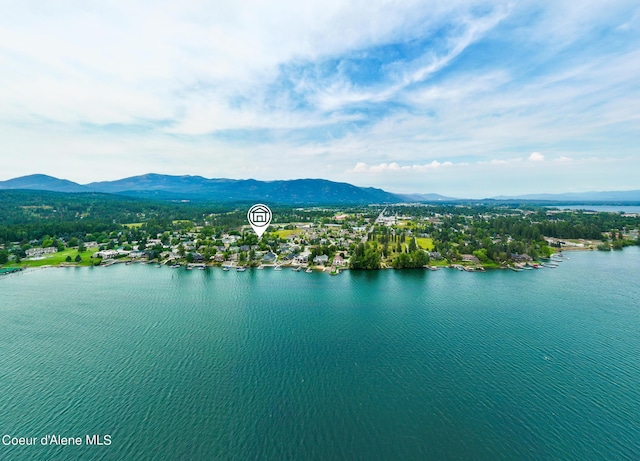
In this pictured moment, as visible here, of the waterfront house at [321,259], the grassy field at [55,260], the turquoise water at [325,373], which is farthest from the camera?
the waterfront house at [321,259]

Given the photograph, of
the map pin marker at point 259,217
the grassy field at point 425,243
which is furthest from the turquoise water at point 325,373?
the grassy field at point 425,243

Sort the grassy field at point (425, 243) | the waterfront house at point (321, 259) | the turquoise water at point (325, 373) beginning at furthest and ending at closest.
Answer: the grassy field at point (425, 243) < the waterfront house at point (321, 259) < the turquoise water at point (325, 373)

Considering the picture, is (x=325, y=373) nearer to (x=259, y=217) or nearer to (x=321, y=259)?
(x=259, y=217)

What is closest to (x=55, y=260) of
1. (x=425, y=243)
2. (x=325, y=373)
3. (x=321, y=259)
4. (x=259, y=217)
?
(x=259, y=217)

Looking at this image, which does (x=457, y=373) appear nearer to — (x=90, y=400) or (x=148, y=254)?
(x=90, y=400)

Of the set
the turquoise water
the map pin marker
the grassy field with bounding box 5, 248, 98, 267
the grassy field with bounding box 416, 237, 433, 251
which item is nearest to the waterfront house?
the turquoise water

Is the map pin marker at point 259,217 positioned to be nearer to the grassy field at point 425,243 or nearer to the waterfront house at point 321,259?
the waterfront house at point 321,259
